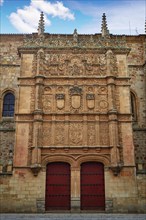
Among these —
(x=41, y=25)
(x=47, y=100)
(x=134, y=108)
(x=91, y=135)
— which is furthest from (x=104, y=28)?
(x=91, y=135)

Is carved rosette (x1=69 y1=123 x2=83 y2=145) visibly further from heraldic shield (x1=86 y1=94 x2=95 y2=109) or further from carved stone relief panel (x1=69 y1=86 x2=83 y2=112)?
heraldic shield (x1=86 y1=94 x2=95 y2=109)

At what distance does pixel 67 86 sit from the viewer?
1622 cm

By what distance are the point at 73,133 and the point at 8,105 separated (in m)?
7.36

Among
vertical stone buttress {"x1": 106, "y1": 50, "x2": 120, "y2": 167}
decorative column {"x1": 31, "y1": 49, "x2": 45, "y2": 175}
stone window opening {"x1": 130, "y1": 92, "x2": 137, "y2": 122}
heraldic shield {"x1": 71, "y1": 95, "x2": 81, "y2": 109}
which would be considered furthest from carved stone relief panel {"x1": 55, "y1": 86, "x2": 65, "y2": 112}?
stone window opening {"x1": 130, "y1": 92, "x2": 137, "y2": 122}

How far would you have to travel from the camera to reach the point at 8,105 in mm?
20469

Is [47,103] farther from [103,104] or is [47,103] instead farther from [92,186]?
[92,186]

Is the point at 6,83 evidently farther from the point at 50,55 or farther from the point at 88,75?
the point at 88,75

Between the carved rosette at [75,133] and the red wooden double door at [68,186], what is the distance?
130cm

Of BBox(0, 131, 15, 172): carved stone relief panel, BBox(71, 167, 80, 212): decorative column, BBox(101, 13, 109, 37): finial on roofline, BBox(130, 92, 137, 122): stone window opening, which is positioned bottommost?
BBox(71, 167, 80, 212): decorative column

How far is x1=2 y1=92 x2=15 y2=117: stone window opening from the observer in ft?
66.2

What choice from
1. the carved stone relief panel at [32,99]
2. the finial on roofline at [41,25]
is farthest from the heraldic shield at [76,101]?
the finial on roofline at [41,25]

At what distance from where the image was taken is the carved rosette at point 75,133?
49.6 ft

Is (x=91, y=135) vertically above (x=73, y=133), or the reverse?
(x=73, y=133)

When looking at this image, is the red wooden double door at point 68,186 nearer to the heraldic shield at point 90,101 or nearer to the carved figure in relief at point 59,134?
the carved figure in relief at point 59,134
